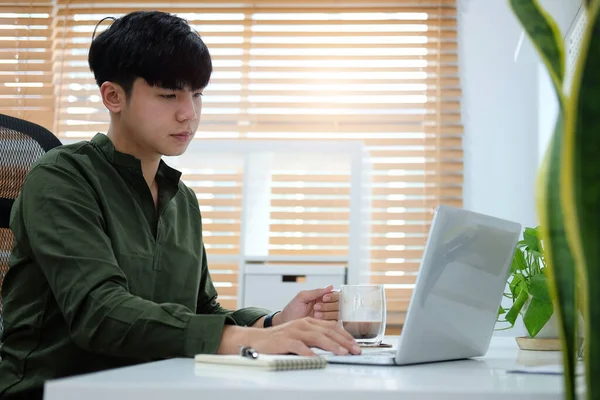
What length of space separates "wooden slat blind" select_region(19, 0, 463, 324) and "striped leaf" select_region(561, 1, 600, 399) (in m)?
2.61

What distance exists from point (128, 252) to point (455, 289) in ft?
1.99

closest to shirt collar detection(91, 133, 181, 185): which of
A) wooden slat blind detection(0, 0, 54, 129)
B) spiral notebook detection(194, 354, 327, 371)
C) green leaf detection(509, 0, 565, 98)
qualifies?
spiral notebook detection(194, 354, 327, 371)

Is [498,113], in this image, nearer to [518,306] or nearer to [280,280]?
[280,280]

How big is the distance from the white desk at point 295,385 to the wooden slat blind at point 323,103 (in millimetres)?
2345

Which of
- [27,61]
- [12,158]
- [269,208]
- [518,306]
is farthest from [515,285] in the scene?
[27,61]

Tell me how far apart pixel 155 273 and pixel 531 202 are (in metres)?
2.08

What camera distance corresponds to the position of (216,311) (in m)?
1.63

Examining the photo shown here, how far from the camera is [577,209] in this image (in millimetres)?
472

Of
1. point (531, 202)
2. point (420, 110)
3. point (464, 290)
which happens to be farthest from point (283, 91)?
point (464, 290)

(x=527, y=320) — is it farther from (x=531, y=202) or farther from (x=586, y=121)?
(x=531, y=202)

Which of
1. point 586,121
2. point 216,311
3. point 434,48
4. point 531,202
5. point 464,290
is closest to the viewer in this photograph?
point 586,121

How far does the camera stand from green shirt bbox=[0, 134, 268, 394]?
1050 mm

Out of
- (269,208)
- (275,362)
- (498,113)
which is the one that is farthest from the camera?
(498,113)

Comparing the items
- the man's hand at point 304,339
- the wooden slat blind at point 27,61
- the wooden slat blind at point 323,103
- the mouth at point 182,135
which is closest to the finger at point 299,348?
the man's hand at point 304,339
